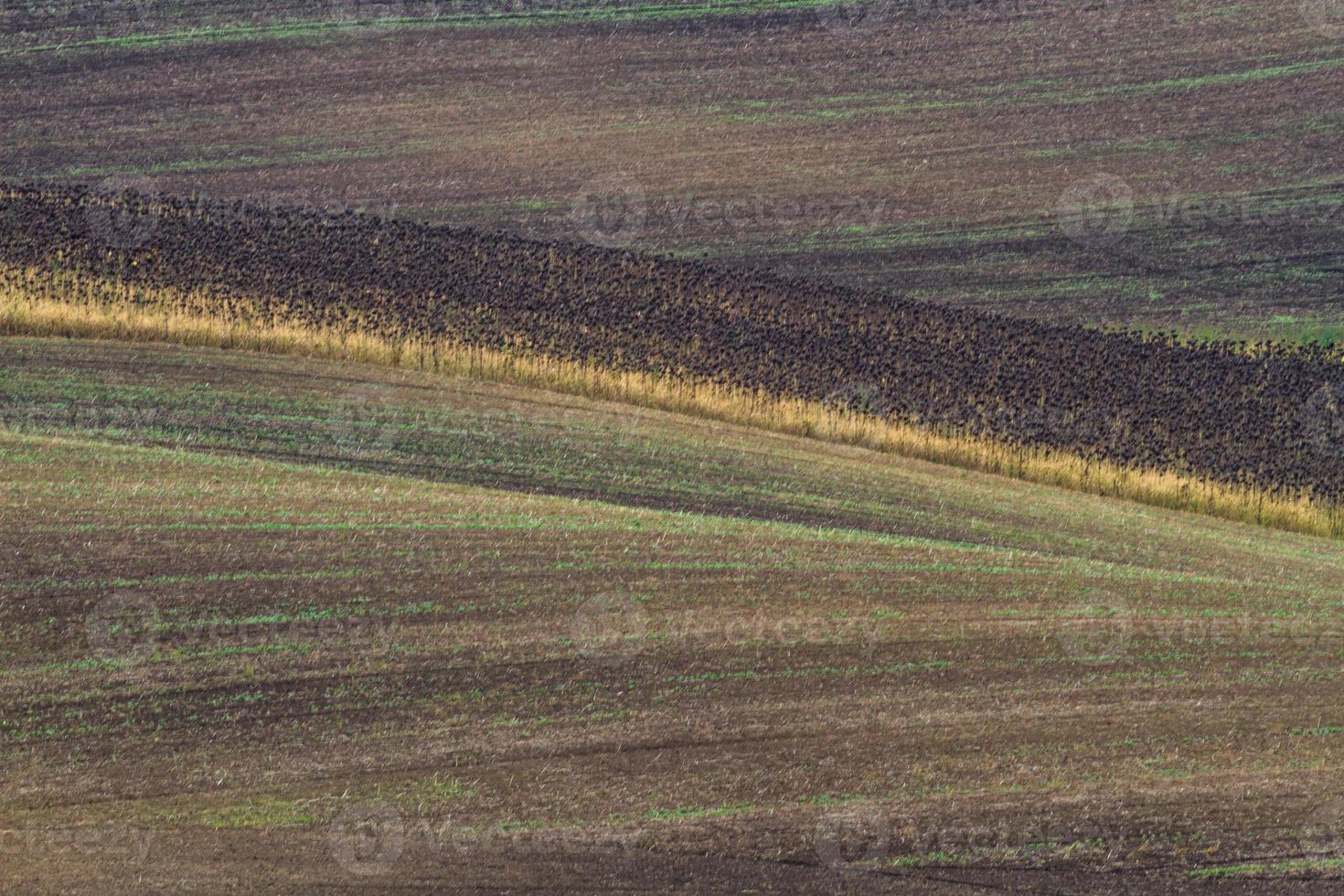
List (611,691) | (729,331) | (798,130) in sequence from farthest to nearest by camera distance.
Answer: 1. (798,130)
2. (729,331)
3. (611,691)

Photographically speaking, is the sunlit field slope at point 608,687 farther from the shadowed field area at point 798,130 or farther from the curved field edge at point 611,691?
the shadowed field area at point 798,130

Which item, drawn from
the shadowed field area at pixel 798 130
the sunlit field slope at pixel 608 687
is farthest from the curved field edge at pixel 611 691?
the shadowed field area at pixel 798 130

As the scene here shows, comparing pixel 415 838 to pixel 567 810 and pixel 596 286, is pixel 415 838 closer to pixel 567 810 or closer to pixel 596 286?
pixel 567 810

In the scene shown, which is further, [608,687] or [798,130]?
[798,130]

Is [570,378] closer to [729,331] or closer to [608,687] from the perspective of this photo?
[729,331]

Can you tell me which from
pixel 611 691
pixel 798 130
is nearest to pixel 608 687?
pixel 611 691

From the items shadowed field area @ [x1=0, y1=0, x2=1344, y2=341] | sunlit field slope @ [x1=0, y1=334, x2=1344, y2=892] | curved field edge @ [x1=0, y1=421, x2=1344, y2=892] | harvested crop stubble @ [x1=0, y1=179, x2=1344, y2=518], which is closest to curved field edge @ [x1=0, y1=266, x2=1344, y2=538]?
harvested crop stubble @ [x1=0, y1=179, x2=1344, y2=518]
